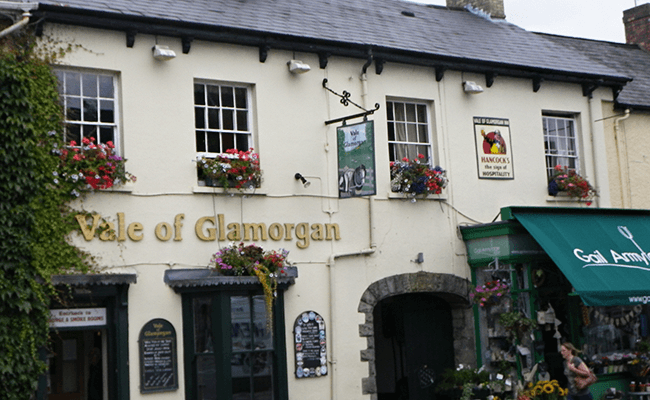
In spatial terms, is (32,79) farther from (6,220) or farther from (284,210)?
(284,210)

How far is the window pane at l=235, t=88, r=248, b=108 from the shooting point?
12.6 meters

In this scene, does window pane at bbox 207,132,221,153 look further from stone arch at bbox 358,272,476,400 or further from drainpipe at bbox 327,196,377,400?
stone arch at bbox 358,272,476,400

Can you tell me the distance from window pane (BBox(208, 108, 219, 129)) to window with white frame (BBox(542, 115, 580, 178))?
6.65 m

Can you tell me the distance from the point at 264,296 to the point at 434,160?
4.21 metres

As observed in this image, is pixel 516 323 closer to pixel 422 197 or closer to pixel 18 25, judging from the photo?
pixel 422 197

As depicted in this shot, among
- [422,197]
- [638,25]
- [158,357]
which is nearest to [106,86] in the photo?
[158,357]

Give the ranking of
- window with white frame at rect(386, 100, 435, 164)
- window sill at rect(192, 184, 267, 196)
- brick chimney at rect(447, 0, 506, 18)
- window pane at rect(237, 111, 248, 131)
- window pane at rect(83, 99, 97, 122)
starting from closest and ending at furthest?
window pane at rect(83, 99, 97, 122), window sill at rect(192, 184, 267, 196), window pane at rect(237, 111, 248, 131), window with white frame at rect(386, 100, 435, 164), brick chimney at rect(447, 0, 506, 18)

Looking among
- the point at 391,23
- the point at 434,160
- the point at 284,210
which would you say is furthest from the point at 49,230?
the point at 391,23

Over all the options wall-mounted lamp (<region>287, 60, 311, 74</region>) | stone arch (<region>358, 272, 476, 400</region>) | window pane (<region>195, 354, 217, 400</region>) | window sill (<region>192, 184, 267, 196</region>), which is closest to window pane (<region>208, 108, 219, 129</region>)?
window sill (<region>192, 184, 267, 196</region>)

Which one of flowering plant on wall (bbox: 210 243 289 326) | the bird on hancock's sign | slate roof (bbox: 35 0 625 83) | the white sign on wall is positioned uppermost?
slate roof (bbox: 35 0 625 83)

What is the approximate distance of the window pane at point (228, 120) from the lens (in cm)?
1240

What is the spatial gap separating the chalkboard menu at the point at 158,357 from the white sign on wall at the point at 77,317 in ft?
2.03

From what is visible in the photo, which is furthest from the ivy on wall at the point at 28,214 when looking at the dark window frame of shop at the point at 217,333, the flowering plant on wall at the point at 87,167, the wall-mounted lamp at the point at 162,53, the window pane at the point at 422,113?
the window pane at the point at 422,113

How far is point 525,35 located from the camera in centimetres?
1702
